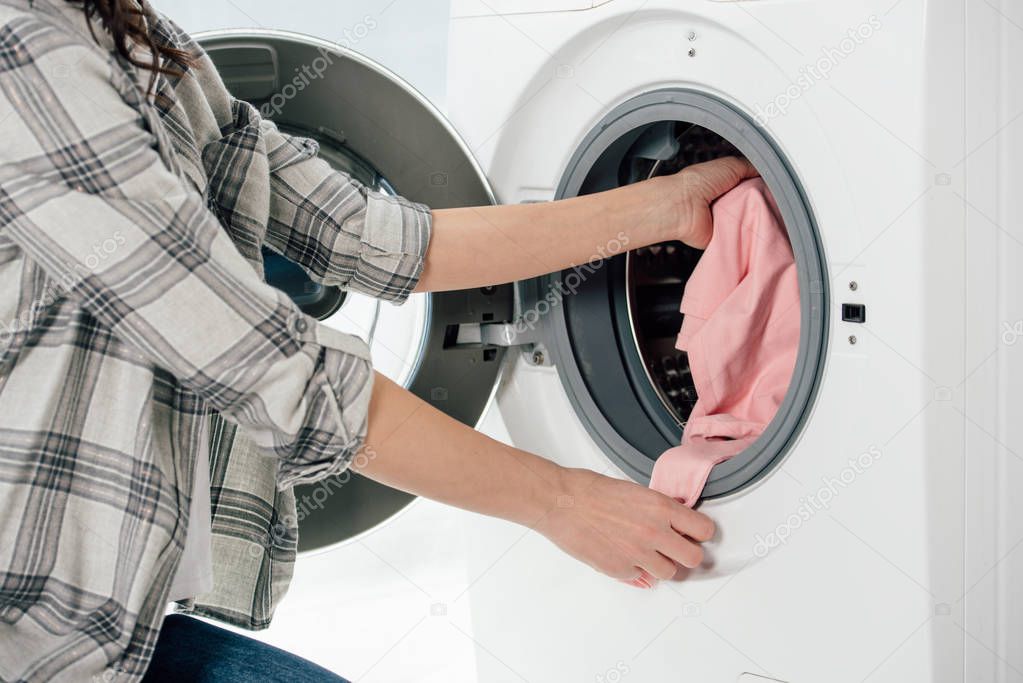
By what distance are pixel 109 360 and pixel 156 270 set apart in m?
0.08

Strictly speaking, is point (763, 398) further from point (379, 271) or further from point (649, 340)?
point (379, 271)

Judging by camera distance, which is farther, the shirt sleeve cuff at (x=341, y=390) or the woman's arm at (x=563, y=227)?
the woman's arm at (x=563, y=227)

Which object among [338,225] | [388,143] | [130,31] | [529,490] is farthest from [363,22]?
[529,490]

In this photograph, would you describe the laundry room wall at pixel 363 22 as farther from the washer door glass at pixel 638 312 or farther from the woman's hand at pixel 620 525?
the woman's hand at pixel 620 525

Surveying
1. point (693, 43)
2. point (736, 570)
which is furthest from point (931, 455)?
point (693, 43)

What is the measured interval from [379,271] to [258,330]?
0.26m

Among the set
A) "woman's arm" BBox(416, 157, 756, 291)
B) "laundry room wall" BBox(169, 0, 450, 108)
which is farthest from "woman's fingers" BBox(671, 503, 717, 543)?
"laundry room wall" BBox(169, 0, 450, 108)

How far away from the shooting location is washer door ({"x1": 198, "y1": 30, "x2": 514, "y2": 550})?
3.08 feet

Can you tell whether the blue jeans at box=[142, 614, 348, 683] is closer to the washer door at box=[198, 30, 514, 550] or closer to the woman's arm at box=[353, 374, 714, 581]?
the woman's arm at box=[353, 374, 714, 581]

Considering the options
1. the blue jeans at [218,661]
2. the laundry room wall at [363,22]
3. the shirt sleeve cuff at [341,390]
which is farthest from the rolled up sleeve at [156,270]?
the laundry room wall at [363,22]

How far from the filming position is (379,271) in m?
0.81

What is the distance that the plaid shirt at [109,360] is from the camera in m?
0.52

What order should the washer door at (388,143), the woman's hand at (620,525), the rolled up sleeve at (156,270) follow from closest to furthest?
1. the rolled up sleeve at (156,270)
2. the woman's hand at (620,525)
3. the washer door at (388,143)

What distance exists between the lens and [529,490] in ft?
2.30
